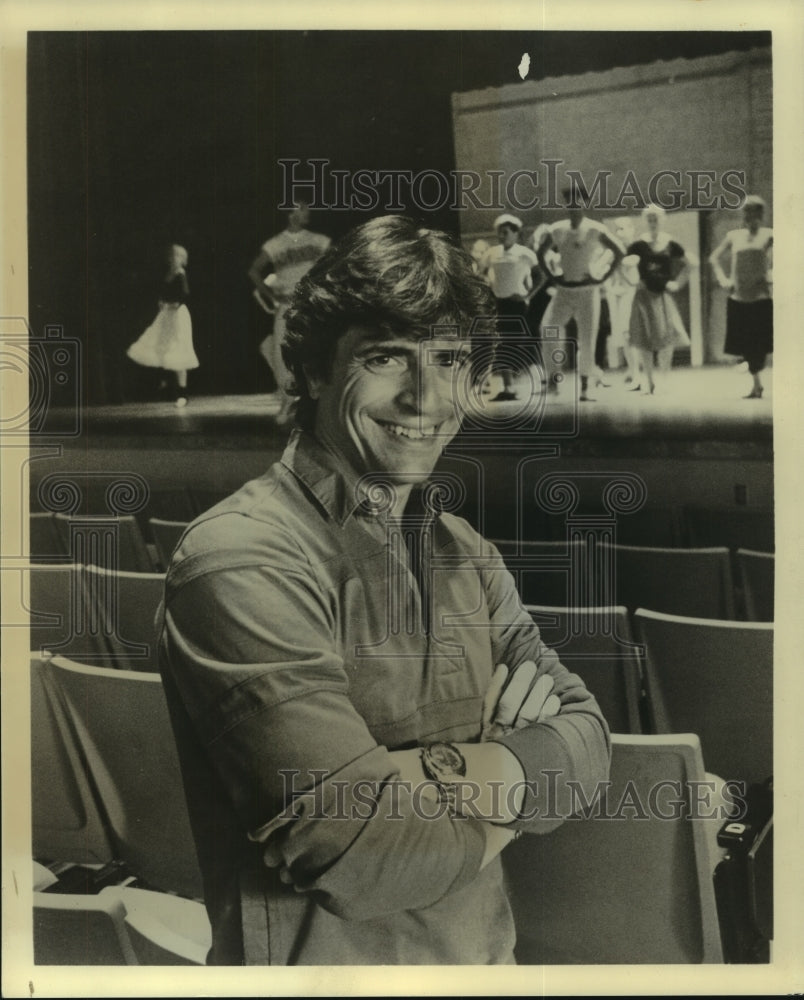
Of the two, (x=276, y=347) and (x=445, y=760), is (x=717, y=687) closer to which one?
(x=445, y=760)

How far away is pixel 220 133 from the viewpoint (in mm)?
1853

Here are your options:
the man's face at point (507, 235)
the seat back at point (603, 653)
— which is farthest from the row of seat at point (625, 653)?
the man's face at point (507, 235)

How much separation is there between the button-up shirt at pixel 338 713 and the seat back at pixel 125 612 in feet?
0.14

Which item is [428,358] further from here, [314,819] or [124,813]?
[124,813]

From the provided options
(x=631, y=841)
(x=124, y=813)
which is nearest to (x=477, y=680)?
(x=631, y=841)

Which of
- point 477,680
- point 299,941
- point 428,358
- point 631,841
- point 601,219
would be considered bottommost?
point 299,941

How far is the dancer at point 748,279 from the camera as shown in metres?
1.86

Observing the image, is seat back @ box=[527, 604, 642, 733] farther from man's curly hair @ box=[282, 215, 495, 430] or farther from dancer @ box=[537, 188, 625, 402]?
man's curly hair @ box=[282, 215, 495, 430]

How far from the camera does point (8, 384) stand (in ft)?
6.21

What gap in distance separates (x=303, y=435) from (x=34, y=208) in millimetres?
685

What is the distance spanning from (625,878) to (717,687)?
0.40m

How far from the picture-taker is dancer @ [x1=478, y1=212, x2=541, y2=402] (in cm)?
183

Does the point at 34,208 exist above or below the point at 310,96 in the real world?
below

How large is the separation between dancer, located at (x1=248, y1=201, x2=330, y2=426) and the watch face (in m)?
0.67
